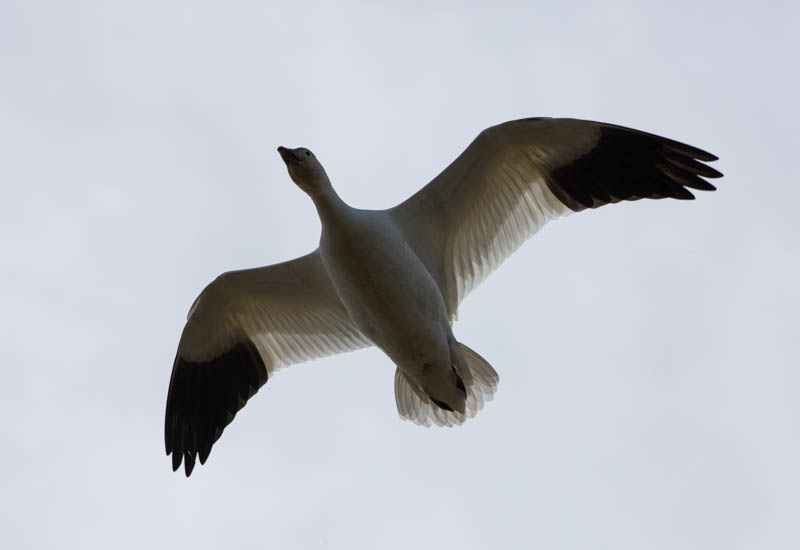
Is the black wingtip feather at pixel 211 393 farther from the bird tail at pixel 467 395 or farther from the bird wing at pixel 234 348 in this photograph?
the bird tail at pixel 467 395

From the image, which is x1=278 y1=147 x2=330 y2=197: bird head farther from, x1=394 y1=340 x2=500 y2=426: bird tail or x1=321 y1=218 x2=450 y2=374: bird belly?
x1=394 y1=340 x2=500 y2=426: bird tail

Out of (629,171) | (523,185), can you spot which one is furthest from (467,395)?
(629,171)

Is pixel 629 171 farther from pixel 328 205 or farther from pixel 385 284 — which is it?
pixel 328 205

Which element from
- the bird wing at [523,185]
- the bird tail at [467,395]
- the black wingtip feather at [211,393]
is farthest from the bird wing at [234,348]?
the bird wing at [523,185]

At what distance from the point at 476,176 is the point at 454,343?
137cm

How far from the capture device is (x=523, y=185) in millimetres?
10273

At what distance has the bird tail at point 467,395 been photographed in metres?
10.2

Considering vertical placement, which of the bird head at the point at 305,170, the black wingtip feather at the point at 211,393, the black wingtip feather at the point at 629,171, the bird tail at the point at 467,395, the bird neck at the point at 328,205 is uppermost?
the bird head at the point at 305,170

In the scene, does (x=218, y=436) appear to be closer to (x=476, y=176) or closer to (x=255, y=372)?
(x=255, y=372)

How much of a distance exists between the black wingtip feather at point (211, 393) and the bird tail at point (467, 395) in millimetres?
1359

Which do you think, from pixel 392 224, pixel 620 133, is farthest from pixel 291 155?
pixel 620 133

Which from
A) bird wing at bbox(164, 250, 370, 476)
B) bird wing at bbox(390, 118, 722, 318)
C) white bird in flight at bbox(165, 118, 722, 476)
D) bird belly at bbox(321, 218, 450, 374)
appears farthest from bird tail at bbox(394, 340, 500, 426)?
bird wing at bbox(164, 250, 370, 476)

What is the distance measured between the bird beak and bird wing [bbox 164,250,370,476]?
4.77 ft

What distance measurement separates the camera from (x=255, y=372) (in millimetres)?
11281
